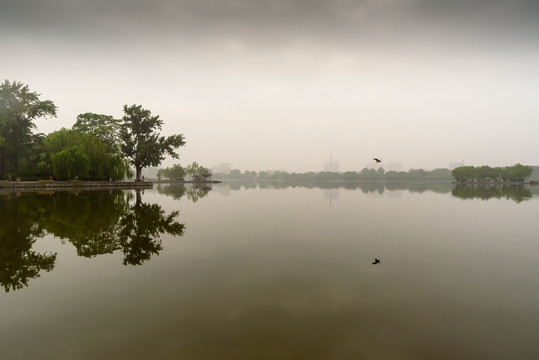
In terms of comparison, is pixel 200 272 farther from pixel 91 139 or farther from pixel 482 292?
pixel 91 139

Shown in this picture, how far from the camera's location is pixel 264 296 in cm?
529

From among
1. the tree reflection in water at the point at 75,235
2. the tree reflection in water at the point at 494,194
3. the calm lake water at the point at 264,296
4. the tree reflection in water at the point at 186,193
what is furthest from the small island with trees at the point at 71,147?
the tree reflection in water at the point at 494,194

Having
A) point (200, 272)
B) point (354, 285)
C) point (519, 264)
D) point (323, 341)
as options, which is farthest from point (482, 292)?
point (200, 272)

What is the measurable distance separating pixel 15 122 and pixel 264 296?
55393 millimetres

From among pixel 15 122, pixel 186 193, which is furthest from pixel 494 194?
pixel 15 122

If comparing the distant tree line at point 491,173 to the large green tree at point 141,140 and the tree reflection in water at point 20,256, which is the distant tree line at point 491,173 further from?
the tree reflection in water at point 20,256

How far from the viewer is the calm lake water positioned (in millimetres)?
3748

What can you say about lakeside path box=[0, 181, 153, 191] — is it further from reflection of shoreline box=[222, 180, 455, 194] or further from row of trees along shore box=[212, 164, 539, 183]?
row of trees along shore box=[212, 164, 539, 183]

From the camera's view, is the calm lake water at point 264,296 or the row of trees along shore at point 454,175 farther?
the row of trees along shore at point 454,175

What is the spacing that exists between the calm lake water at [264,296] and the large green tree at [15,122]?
146 ft

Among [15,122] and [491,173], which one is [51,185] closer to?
[15,122]

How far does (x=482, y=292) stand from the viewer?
564 centimetres

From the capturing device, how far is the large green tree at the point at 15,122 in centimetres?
4206

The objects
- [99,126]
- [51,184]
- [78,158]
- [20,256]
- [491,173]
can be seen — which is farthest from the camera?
[491,173]
